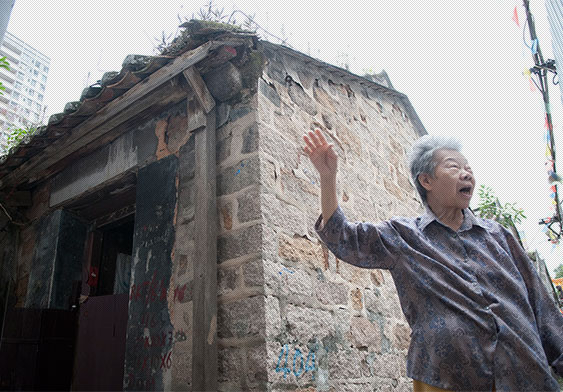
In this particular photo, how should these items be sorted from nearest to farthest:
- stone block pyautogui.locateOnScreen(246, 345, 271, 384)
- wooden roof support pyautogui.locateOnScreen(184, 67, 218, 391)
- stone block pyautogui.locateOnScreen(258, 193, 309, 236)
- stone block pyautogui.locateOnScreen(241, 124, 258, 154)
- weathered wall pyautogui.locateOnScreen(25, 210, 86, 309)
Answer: stone block pyautogui.locateOnScreen(246, 345, 271, 384)
wooden roof support pyautogui.locateOnScreen(184, 67, 218, 391)
stone block pyautogui.locateOnScreen(258, 193, 309, 236)
stone block pyautogui.locateOnScreen(241, 124, 258, 154)
weathered wall pyautogui.locateOnScreen(25, 210, 86, 309)

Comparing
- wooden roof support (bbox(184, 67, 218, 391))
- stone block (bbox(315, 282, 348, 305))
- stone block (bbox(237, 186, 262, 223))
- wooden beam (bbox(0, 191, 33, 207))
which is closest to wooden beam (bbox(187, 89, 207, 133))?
wooden roof support (bbox(184, 67, 218, 391))

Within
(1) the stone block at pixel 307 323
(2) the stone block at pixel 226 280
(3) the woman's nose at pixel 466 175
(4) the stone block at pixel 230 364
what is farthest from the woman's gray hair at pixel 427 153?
(4) the stone block at pixel 230 364

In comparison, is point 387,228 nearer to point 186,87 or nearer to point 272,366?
point 272,366

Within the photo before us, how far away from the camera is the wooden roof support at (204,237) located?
2.28m

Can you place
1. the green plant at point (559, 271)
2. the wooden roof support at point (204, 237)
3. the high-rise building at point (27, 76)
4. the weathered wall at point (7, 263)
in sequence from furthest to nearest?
the high-rise building at point (27, 76) → the green plant at point (559, 271) → the weathered wall at point (7, 263) → the wooden roof support at point (204, 237)

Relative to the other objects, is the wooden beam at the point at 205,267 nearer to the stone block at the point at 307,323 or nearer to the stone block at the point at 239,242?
the stone block at the point at 239,242

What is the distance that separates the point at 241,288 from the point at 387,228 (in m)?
1.02

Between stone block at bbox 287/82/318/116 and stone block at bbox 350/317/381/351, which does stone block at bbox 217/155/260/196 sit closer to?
stone block at bbox 287/82/318/116

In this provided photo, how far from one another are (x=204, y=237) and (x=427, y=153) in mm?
1373

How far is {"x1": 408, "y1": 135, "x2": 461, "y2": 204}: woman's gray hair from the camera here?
6.09ft

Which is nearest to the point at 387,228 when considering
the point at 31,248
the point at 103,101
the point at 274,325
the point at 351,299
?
the point at 274,325

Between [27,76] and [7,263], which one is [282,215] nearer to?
[7,263]

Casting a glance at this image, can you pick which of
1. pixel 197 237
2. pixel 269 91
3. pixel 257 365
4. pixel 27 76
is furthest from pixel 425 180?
pixel 27 76

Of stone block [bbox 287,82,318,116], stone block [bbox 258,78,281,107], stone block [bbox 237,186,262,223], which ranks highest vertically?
A: stone block [bbox 287,82,318,116]
